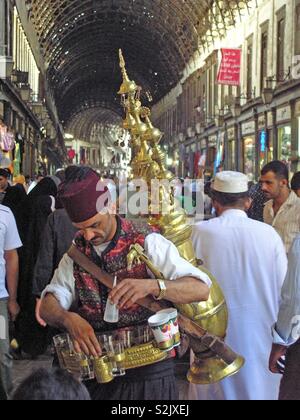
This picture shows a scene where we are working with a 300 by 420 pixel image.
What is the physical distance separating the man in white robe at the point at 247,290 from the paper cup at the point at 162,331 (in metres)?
1.44

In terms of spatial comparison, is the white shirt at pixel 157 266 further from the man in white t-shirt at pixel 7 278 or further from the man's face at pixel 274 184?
the man's face at pixel 274 184

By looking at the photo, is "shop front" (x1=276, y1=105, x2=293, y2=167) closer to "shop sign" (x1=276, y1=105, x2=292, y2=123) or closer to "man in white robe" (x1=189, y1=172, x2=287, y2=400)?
"shop sign" (x1=276, y1=105, x2=292, y2=123)

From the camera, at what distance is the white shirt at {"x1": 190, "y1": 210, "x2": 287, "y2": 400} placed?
467 cm

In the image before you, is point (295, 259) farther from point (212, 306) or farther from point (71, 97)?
point (71, 97)

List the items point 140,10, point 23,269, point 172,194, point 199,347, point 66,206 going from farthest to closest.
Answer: point 140,10 → point 23,269 → point 172,194 → point 199,347 → point 66,206

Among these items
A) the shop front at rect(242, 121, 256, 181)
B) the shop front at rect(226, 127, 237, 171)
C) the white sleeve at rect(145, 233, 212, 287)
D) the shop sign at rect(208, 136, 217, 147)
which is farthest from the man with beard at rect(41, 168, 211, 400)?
the shop sign at rect(208, 136, 217, 147)

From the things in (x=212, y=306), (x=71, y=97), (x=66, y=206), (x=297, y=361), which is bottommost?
(x=297, y=361)

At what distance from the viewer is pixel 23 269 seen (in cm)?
816

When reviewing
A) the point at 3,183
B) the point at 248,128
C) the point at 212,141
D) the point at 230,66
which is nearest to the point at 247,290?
the point at 3,183

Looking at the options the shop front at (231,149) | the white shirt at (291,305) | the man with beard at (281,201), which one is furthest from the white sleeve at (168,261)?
the shop front at (231,149)

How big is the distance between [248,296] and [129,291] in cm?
168

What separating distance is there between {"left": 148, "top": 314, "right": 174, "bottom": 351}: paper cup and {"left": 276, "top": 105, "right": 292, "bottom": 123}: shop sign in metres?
21.6

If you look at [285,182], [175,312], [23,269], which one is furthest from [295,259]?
[23,269]
